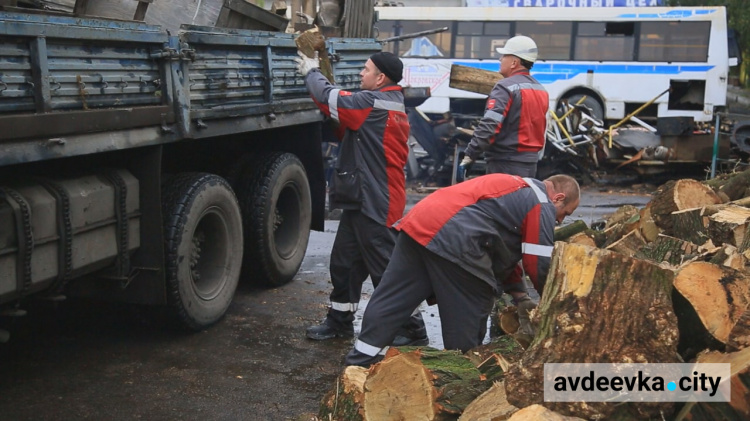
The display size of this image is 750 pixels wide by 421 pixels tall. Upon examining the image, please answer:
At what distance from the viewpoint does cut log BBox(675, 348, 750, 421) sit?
107 inches

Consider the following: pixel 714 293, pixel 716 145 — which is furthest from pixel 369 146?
pixel 716 145

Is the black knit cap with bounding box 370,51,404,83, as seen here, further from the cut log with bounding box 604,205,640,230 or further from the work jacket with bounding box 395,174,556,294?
the cut log with bounding box 604,205,640,230

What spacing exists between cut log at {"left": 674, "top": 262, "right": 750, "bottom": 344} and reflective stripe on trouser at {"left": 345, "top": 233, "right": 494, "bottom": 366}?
90 cm

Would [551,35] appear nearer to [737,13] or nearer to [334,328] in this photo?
[737,13]

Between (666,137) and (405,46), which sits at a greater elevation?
(405,46)

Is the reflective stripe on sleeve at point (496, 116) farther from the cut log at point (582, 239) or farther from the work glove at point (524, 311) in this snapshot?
the work glove at point (524, 311)

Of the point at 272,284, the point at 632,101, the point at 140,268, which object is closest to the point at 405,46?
the point at 632,101

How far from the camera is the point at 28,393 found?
441 cm

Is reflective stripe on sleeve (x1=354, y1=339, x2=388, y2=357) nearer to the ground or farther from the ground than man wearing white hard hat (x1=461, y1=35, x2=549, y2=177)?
nearer to the ground

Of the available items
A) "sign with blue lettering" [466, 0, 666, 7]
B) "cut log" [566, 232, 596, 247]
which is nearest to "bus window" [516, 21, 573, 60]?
"sign with blue lettering" [466, 0, 666, 7]

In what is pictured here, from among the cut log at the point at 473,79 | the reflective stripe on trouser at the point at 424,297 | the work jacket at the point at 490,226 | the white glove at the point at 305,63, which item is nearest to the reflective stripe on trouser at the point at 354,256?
the white glove at the point at 305,63

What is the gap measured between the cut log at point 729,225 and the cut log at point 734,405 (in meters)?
2.12

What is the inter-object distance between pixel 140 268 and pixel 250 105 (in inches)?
52.5

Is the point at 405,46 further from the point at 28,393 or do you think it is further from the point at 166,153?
the point at 28,393
